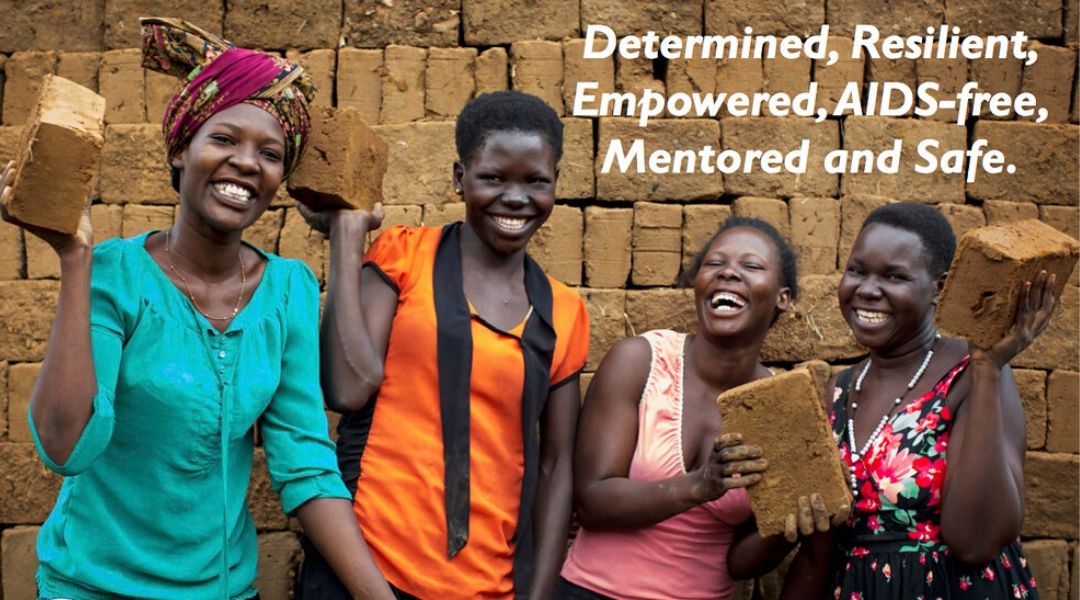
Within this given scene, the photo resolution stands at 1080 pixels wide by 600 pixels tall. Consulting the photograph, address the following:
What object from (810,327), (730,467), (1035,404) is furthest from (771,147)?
(730,467)

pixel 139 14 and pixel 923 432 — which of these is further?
pixel 139 14

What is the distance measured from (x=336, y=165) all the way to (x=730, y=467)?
1416 millimetres

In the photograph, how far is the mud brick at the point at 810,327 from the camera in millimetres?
4578

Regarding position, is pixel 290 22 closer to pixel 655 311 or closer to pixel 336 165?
pixel 336 165

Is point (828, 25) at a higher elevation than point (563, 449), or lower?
higher

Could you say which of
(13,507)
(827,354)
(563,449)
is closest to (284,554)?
(13,507)

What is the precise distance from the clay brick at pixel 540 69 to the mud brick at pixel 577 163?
0.39 feet

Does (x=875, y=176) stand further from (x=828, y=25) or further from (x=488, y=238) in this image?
(x=488, y=238)

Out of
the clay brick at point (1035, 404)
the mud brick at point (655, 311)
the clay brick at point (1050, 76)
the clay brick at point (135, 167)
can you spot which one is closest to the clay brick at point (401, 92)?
the clay brick at point (135, 167)

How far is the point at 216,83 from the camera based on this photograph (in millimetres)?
2707

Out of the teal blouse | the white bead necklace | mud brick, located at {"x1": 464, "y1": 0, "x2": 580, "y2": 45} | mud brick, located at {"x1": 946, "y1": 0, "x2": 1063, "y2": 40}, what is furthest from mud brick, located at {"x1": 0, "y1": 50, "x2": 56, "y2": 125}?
mud brick, located at {"x1": 946, "y1": 0, "x2": 1063, "y2": 40}

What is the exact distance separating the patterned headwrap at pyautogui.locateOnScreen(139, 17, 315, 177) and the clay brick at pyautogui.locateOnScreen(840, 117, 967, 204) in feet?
8.51

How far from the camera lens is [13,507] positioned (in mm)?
4492

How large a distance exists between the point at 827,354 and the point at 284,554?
7.78ft
